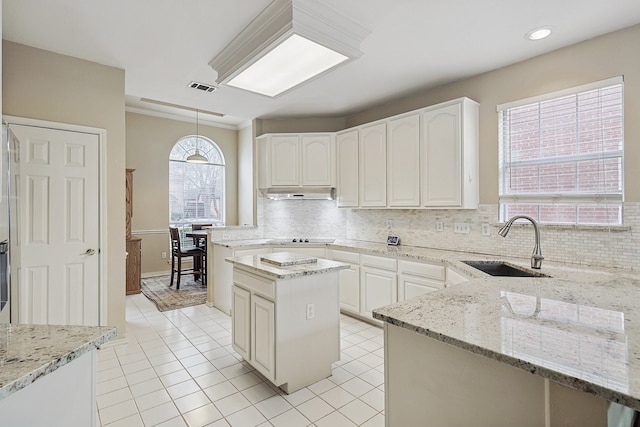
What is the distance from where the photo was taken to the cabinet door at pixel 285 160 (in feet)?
15.2

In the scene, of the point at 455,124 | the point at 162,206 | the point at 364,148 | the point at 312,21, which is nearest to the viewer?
the point at 312,21

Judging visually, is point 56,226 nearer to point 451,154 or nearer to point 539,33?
point 451,154

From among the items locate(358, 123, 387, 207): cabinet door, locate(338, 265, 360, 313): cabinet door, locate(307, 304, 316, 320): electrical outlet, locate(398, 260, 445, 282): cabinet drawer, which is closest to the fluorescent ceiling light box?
locate(358, 123, 387, 207): cabinet door

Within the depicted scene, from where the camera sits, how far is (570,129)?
8.98ft

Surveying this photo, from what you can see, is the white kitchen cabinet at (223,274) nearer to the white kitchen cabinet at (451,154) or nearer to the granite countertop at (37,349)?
the white kitchen cabinet at (451,154)

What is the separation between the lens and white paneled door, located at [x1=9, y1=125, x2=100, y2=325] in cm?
267

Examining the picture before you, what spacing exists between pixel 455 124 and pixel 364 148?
1.23 m

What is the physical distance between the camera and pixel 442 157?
3.31 m

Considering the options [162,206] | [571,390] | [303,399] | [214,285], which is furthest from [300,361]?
[162,206]

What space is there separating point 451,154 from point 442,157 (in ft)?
0.33

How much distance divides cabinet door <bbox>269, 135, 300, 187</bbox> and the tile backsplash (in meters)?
0.47

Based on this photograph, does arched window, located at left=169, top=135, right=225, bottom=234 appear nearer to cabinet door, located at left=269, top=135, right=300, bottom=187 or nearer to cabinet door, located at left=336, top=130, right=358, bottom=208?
cabinet door, located at left=269, top=135, right=300, bottom=187

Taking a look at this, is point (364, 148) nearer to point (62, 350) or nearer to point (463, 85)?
point (463, 85)

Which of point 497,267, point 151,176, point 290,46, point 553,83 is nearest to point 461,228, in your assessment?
point 497,267
